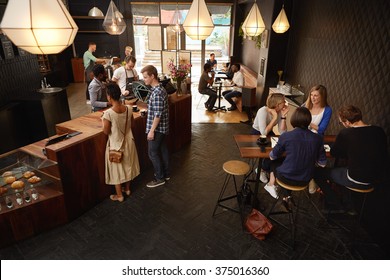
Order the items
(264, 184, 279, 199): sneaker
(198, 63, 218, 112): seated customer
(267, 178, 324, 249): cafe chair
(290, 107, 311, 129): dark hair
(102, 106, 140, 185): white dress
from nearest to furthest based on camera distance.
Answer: (290, 107, 311, 129): dark hair → (267, 178, 324, 249): cafe chair → (102, 106, 140, 185): white dress → (264, 184, 279, 199): sneaker → (198, 63, 218, 112): seated customer

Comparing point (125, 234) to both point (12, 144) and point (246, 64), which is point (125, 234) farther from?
point (246, 64)

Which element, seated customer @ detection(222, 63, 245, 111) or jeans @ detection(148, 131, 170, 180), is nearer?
jeans @ detection(148, 131, 170, 180)

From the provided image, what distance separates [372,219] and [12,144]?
6.07m

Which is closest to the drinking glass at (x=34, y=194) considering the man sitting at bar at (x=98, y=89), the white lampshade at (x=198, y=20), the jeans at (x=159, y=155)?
the jeans at (x=159, y=155)

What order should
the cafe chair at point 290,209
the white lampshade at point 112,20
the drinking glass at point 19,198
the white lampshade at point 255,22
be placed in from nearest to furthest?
the cafe chair at point 290,209 < the drinking glass at point 19,198 < the white lampshade at point 255,22 < the white lampshade at point 112,20

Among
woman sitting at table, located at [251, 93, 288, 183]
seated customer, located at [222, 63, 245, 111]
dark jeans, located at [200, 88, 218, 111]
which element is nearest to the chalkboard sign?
dark jeans, located at [200, 88, 218, 111]

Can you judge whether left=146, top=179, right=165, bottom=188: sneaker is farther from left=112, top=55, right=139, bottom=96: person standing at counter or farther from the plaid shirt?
left=112, top=55, right=139, bottom=96: person standing at counter

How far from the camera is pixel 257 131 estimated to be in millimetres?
A: 3912

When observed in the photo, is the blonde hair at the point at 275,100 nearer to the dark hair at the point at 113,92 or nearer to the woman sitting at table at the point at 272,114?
the woman sitting at table at the point at 272,114

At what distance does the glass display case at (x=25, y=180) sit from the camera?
3074mm

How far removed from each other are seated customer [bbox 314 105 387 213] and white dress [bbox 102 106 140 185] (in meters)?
2.46

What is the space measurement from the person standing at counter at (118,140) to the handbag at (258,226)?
168 cm

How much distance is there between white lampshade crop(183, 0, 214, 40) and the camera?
3.40 metres

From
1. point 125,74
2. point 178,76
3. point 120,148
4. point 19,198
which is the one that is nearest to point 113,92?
point 120,148
